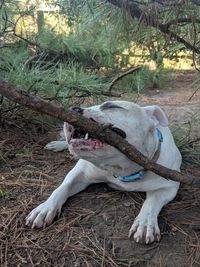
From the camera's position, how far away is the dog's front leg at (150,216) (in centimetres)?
176

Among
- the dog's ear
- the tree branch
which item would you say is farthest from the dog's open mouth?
the tree branch

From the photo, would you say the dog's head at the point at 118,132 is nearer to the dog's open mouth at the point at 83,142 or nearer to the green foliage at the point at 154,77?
the dog's open mouth at the point at 83,142

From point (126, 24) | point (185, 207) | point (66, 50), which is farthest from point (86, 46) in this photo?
point (185, 207)

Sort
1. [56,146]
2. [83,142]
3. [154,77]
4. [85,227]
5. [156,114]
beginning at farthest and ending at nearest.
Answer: [154,77] < [56,146] < [156,114] < [85,227] < [83,142]

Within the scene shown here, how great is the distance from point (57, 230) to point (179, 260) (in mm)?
510

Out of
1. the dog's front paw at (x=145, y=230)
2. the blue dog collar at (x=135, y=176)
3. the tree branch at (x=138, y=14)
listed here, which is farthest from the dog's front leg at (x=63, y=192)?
the tree branch at (x=138, y=14)

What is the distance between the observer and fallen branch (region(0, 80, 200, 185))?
4.49ft

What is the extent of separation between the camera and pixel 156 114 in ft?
7.08

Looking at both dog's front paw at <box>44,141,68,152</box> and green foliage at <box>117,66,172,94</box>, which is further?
green foliage at <box>117,66,172,94</box>

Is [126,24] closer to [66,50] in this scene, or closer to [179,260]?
[179,260]

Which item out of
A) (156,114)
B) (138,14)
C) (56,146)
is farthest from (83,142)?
(56,146)

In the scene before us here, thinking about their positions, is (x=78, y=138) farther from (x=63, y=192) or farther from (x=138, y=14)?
(x=138, y=14)

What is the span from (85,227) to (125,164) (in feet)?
1.03

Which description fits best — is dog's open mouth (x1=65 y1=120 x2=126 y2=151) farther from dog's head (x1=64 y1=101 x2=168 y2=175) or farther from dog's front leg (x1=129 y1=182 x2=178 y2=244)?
dog's front leg (x1=129 y1=182 x2=178 y2=244)
